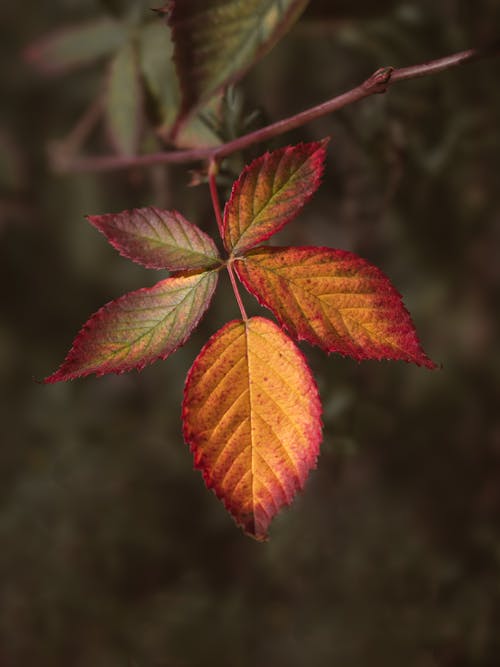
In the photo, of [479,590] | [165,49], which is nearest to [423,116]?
[165,49]

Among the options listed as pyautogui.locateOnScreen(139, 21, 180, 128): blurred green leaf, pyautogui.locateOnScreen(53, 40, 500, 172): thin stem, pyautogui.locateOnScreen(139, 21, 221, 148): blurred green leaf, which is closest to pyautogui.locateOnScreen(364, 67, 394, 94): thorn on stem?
pyautogui.locateOnScreen(53, 40, 500, 172): thin stem

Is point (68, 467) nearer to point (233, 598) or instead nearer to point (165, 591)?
point (165, 591)

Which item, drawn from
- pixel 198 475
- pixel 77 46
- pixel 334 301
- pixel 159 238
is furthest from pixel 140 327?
pixel 198 475

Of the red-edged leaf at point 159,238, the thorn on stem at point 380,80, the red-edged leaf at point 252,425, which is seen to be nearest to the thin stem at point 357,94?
the thorn on stem at point 380,80

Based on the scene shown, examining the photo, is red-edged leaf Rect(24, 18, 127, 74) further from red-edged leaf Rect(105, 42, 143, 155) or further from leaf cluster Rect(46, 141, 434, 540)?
leaf cluster Rect(46, 141, 434, 540)

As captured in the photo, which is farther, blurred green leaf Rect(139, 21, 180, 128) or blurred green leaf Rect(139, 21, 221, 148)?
blurred green leaf Rect(139, 21, 180, 128)

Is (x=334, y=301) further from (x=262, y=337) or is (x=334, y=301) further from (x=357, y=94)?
(x=357, y=94)
